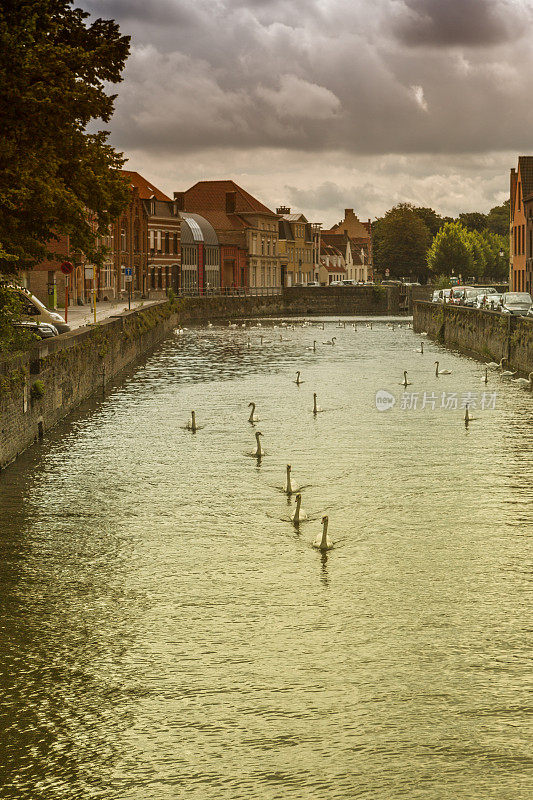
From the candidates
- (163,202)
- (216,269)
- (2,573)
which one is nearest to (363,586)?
(2,573)

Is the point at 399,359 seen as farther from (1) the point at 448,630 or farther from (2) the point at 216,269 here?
(2) the point at 216,269

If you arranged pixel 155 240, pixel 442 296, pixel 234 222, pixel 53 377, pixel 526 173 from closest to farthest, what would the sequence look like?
pixel 53 377, pixel 442 296, pixel 526 173, pixel 155 240, pixel 234 222

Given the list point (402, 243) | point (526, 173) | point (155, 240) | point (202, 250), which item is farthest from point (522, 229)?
point (402, 243)

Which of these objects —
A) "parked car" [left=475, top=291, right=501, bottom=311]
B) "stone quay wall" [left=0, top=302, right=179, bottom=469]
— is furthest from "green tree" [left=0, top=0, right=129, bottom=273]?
"parked car" [left=475, top=291, right=501, bottom=311]

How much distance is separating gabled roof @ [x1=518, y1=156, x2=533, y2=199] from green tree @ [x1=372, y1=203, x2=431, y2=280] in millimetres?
88068

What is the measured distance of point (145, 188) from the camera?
11069 cm

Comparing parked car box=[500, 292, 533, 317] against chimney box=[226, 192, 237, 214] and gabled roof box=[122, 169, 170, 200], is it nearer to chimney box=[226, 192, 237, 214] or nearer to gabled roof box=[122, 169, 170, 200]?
gabled roof box=[122, 169, 170, 200]

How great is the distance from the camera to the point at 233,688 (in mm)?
10508

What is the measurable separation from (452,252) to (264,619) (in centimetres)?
14164

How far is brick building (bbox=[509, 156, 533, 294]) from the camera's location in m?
86.4

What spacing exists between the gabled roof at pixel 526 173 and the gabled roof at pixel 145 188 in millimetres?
33568

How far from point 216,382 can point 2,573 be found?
88.6 ft

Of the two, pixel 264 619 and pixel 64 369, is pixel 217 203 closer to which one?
pixel 64 369

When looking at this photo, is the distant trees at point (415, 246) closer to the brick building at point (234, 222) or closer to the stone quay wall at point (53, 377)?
the brick building at point (234, 222)
